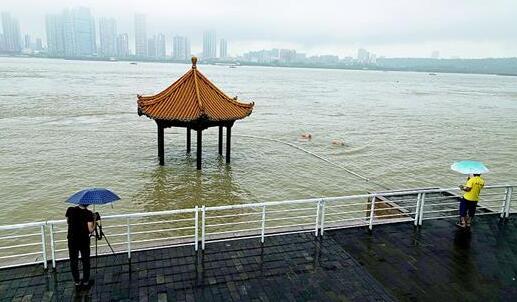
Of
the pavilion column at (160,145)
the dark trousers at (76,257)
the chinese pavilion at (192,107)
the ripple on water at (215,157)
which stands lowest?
the ripple on water at (215,157)

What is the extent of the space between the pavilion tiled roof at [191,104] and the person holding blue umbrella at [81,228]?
41.5ft

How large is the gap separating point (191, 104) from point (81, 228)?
44.8 feet

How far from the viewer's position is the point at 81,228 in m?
7.46

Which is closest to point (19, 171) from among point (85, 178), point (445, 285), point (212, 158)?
point (85, 178)

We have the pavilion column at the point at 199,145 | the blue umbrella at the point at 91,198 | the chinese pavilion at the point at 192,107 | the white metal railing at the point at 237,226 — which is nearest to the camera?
the blue umbrella at the point at 91,198

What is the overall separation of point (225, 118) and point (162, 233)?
783 cm

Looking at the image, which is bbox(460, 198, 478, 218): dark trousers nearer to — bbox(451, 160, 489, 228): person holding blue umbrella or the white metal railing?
bbox(451, 160, 489, 228): person holding blue umbrella

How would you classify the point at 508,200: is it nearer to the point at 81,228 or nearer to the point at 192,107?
the point at 81,228

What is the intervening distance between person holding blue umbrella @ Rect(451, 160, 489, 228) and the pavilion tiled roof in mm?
12465

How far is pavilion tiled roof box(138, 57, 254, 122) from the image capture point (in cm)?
2014

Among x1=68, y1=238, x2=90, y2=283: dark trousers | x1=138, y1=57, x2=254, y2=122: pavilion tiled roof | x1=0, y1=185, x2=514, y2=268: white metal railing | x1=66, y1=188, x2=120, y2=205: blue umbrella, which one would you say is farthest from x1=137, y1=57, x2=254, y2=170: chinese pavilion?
x1=68, y1=238, x2=90, y2=283: dark trousers

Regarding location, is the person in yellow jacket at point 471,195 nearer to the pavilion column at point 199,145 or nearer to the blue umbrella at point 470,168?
the blue umbrella at point 470,168

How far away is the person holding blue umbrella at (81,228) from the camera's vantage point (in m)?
7.34


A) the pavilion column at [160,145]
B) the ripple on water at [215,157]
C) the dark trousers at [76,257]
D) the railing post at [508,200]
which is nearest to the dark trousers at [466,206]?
the railing post at [508,200]
